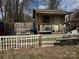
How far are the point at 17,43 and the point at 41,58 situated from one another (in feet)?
18.3

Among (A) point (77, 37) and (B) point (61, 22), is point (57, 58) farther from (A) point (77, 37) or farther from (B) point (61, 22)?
(B) point (61, 22)

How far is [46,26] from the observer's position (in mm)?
27578

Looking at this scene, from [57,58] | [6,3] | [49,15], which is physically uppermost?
[6,3]

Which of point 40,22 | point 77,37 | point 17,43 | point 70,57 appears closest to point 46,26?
point 40,22

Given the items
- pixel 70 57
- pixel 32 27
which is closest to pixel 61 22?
pixel 32 27

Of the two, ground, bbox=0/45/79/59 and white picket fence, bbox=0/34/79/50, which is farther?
white picket fence, bbox=0/34/79/50

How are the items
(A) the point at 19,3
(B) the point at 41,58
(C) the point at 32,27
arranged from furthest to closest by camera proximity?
(A) the point at 19,3 → (C) the point at 32,27 → (B) the point at 41,58

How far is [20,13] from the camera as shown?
129ft

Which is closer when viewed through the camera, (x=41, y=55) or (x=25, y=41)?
(x=41, y=55)

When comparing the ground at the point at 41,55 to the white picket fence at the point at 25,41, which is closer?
the ground at the point at 41,55

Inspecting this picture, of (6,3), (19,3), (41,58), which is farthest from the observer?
(19,3)

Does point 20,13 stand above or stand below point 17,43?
above

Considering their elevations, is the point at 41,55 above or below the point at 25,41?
below

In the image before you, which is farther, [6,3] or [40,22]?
[6,3]
